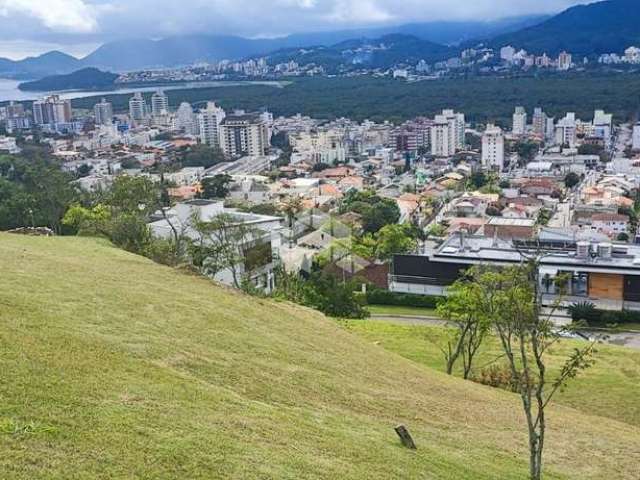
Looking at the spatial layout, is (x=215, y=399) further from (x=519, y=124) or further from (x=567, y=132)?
(x=519, y=124)

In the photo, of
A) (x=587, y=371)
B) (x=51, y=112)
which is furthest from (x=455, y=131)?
(x=587, y=371)

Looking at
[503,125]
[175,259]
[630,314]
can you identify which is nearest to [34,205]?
[175,259]

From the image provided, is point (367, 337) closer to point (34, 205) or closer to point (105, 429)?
point (105, 429)

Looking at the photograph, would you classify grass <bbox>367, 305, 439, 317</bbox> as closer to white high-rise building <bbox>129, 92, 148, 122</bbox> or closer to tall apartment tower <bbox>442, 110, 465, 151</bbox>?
tall apartment tower <bbox>442, 110, 465, 151</bbox>

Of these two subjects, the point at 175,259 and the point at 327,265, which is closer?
the point at 175,259

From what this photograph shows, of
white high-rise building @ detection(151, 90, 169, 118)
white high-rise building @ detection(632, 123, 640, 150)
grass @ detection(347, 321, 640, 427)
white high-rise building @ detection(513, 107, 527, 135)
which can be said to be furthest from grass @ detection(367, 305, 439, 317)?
white high-rise building @ detection(151, 90, 169, 118)

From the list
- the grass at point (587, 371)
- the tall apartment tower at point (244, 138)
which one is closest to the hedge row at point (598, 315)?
the grass at point (587, 371)
